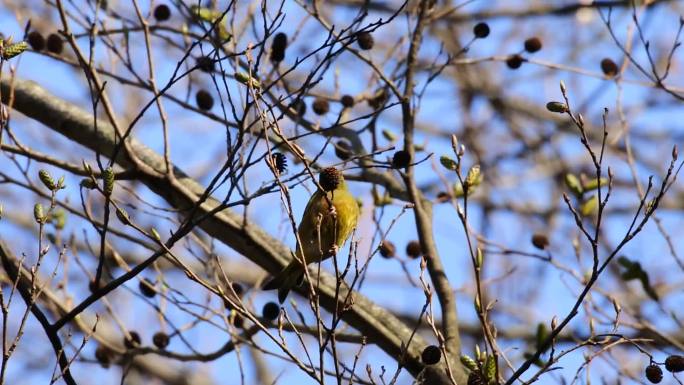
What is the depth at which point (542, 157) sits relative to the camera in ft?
29.6

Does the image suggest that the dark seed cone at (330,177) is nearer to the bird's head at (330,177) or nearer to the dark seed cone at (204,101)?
the bird's head at (330,177)

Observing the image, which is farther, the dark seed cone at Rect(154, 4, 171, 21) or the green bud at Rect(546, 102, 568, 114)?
the dark seed cone at Rect(154, 4, 171, 21)

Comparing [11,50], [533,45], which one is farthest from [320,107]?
[11,50]

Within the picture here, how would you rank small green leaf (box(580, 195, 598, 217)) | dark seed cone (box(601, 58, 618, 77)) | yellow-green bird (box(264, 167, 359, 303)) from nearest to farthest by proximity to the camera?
yellow-green bird (box(264, 167, 359, 303)) < small green leaf (box(580, 195, 598, 217)) < dark seed cone (box(601, 58, 618, 77))

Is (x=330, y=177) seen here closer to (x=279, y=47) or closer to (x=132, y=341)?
(x=279, y=47)

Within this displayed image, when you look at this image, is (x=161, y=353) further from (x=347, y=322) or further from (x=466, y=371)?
(x=466, y=371)

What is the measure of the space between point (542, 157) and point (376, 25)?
6.40m

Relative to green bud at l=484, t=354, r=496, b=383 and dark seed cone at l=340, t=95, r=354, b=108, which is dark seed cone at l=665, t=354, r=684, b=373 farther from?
dark seed cone at l=340, t=95, r=354, b=108

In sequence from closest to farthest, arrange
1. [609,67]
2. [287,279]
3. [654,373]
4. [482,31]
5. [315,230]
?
[654,373], [315,230], [287,279], [482,31], [609,67]

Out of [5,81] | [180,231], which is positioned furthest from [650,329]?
[5,81]

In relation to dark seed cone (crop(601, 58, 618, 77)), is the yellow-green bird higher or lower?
lower

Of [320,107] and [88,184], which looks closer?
[88,184]

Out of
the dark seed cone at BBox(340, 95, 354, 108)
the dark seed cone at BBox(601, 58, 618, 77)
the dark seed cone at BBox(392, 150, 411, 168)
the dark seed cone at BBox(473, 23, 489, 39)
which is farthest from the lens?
the dark seed cone at BBox(601, 58, 618, 77)

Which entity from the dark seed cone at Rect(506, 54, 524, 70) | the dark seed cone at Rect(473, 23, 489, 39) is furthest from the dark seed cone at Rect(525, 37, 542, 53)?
the dark seed cone at Rect(473, 23, 489, 39)
